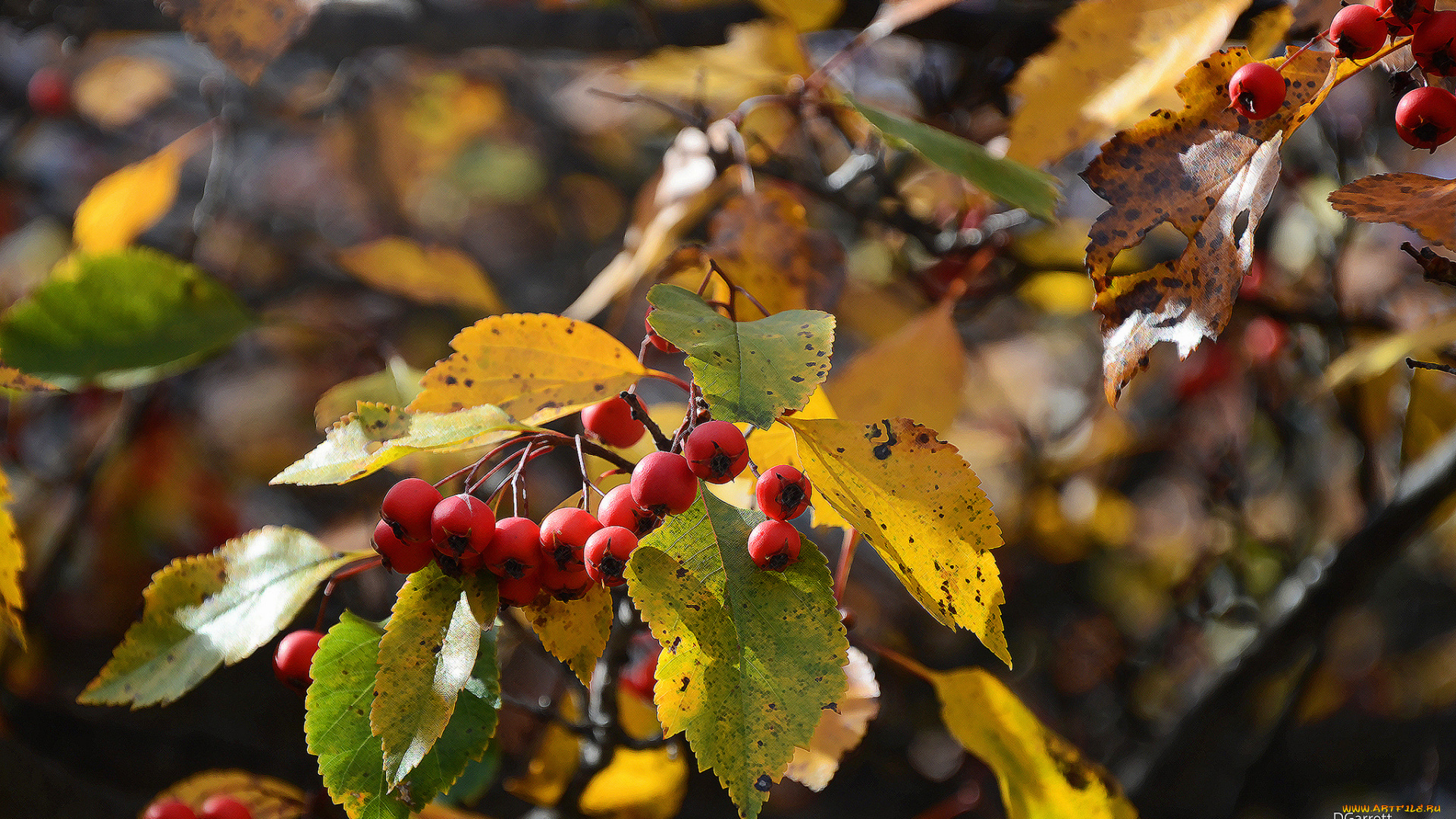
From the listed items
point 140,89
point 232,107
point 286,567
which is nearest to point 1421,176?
point 286,567

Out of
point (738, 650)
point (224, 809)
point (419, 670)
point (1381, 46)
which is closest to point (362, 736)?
point (419, 670)

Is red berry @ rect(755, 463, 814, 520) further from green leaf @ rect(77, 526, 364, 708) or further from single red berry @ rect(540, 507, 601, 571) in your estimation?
green leaf @ rect(77, 526, 364, 708)

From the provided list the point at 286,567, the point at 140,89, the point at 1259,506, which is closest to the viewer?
the point at 286,567

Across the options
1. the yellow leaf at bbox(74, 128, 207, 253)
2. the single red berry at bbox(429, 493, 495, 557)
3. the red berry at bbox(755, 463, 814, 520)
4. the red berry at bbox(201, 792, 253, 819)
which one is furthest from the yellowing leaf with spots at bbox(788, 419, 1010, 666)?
the yellow leaf at bbox(74, 128, 207, 253)

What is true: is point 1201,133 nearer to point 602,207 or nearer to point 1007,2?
point 1007,2

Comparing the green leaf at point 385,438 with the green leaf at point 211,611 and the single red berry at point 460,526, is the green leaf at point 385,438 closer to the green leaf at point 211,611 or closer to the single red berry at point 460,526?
the single red berry at point 460,526

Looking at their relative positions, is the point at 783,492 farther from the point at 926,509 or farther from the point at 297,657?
the point at 297,657
